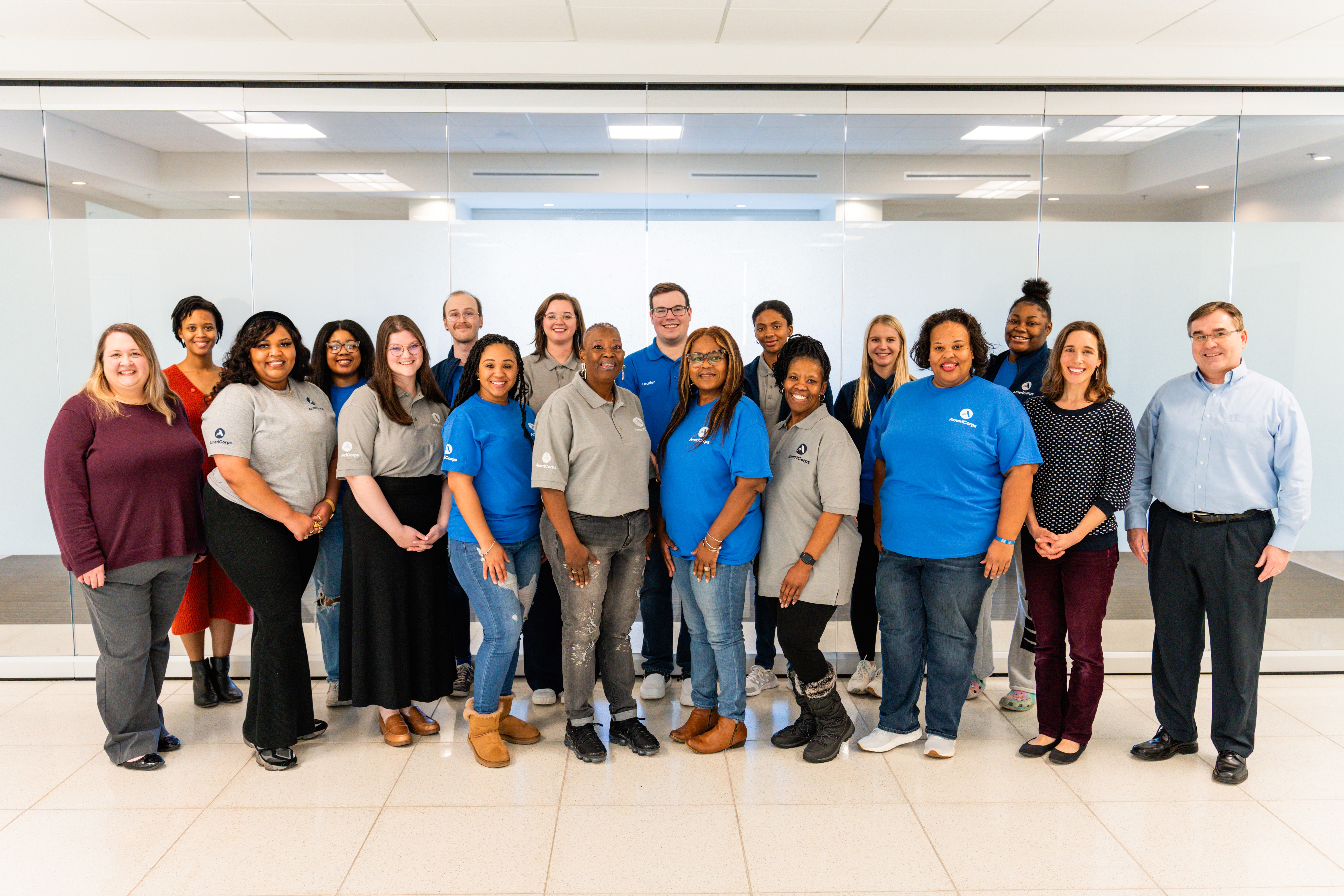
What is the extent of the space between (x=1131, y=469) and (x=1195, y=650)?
2.66 ft

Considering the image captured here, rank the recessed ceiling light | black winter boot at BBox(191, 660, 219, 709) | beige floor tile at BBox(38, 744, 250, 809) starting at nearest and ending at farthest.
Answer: beige floor tile at BBox(38, 744, 250, 809) < black winter boot at BBox(191, 660, 219, 709) < the recessed ceiling light

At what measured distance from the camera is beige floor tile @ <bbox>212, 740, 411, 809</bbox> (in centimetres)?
300

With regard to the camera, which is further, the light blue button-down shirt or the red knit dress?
the red knit dress

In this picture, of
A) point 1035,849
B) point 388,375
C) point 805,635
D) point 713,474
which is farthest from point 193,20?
point 1035,849

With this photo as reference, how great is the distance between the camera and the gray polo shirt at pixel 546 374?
12.1ft

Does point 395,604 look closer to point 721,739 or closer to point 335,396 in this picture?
point 335,396

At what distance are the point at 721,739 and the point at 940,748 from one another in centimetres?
88

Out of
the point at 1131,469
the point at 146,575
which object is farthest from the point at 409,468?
the point at 1131,469

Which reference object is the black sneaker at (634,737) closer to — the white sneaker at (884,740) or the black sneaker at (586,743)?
the black sneaker at (586,743)

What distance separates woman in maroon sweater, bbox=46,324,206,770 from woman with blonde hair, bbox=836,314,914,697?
9.07 feet

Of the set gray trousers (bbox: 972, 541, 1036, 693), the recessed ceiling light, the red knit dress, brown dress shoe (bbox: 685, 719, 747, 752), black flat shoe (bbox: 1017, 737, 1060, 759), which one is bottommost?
black flat shoe (bbox: 1017, 737, 1060, 759)

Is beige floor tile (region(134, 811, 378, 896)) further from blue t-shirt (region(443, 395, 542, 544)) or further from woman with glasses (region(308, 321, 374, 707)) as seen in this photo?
blue t-shirt (region(443, 395, 542, 544))

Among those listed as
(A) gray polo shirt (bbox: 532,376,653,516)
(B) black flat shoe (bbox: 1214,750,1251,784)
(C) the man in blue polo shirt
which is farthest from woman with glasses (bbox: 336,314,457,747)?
(B) black flat shoe (bbox: 1214,750,1251,784)

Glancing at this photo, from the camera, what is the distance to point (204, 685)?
3885mm
